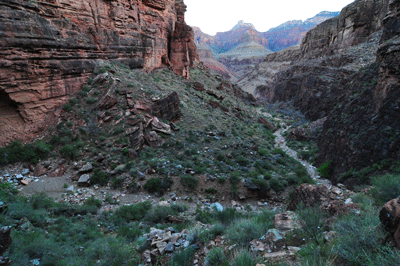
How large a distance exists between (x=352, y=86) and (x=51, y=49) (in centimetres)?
2068

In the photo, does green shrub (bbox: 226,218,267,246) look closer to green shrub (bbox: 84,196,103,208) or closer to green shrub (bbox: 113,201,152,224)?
green shrub (bbox: 113,201,152,224)

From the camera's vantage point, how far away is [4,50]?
9422 millimetres

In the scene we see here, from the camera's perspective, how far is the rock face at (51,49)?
983cm

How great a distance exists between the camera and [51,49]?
11.5m

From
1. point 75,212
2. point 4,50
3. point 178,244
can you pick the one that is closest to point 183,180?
point 75,212

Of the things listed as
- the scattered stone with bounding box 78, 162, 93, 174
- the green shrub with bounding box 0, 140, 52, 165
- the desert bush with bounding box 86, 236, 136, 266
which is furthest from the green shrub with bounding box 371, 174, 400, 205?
the green shrub with bounding box 0, 140, 52, 165

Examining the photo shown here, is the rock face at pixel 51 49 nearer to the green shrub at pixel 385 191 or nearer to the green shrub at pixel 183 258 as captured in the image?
the green shrub at pixel 183 258

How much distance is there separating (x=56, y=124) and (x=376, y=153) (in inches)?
674

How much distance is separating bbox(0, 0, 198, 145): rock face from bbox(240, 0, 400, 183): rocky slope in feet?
56.0

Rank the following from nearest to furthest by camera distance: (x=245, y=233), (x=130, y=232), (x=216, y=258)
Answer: (x=216, y=258) < (x=245, y=233) < (x=130, y=232)

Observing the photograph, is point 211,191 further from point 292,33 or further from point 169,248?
point 292,33

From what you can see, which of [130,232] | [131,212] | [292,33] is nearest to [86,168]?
[131,212]

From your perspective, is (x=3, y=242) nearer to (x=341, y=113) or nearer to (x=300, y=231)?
(x=300, y=231)

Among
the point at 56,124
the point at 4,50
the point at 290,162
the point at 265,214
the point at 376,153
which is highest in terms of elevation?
the point at 4,50
